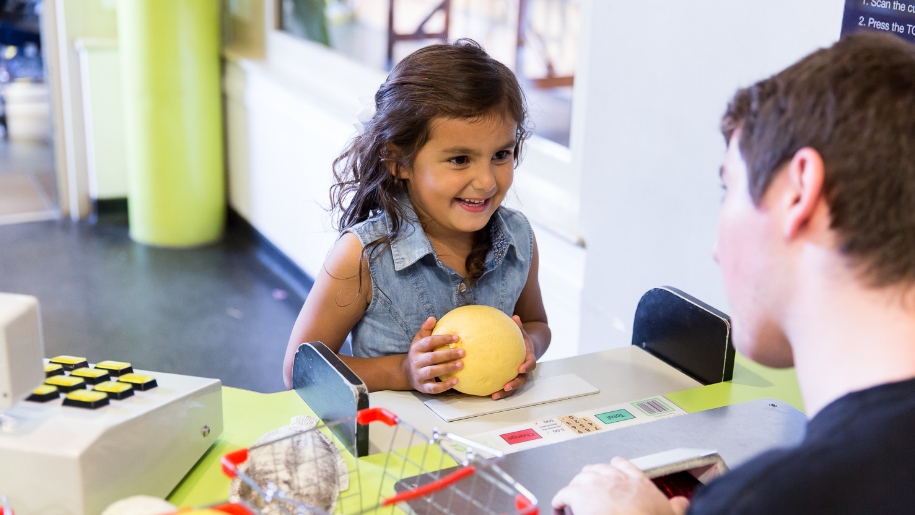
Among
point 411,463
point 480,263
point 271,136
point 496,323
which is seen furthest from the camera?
point 271,136

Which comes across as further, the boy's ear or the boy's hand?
the boy's hand

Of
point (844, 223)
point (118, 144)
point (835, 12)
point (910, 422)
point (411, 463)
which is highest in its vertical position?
point (835, 12)

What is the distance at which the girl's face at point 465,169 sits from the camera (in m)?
1.45

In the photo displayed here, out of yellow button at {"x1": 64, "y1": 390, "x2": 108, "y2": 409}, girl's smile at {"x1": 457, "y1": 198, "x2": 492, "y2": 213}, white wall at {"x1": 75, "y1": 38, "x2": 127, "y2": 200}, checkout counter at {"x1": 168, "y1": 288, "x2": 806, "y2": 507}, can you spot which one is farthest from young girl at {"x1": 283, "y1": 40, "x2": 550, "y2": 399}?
white wall at {"x1": 75, "y1": 38, "x2": 127, "y2": 200}

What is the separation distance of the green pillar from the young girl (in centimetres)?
280

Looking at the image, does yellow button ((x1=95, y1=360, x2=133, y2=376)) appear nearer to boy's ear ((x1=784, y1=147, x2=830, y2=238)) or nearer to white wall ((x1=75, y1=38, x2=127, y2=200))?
boy's ear ((x1=784, y1=147, x2=830, y2=238))

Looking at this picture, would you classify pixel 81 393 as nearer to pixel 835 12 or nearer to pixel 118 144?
pixel 835 12

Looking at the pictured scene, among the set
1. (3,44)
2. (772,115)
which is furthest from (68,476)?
(3,44)

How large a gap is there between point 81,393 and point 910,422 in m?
0.84

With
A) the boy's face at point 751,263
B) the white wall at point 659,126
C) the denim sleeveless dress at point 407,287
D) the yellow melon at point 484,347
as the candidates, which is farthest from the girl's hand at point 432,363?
the white wall at point 659,126

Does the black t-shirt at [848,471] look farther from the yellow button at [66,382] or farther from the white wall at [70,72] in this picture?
the white wall at [70,72]

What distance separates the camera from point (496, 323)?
133 cm

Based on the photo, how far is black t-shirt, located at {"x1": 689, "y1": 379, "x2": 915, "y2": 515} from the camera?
68 centimetres

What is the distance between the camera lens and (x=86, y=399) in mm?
987
